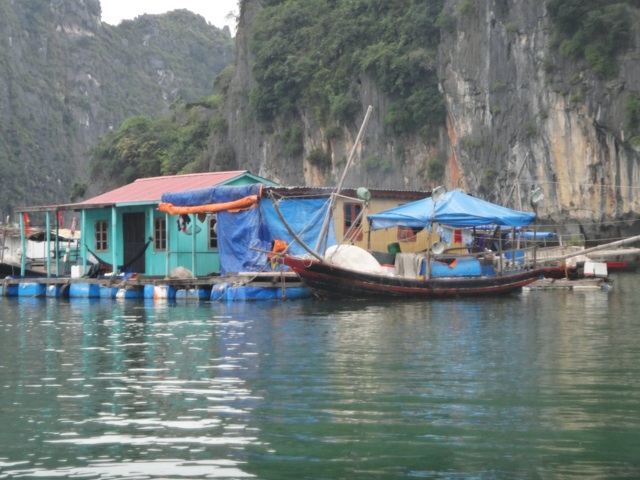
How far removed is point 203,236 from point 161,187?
281 cm

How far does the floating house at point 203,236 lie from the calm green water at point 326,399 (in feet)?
23.1

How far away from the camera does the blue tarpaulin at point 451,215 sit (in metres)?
26.2

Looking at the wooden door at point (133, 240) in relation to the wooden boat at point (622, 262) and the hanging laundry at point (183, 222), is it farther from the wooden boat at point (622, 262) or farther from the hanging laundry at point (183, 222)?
the wooden boat at point (622, 262)

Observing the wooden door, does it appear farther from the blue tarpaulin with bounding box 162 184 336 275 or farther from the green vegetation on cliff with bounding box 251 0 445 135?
the green vegetation on cliff with bounding box 251 0 445 135

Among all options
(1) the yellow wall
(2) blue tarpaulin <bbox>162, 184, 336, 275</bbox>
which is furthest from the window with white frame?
(1) the yellow wall

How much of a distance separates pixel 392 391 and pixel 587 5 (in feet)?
128

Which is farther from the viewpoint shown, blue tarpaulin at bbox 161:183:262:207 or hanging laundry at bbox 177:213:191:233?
hanging laundry at bbox 177:213:191:233

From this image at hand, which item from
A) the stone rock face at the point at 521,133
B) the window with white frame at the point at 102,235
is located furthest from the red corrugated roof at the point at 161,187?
the stone rock face at the point at 521,133

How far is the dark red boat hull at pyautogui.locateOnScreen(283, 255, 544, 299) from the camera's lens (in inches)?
974

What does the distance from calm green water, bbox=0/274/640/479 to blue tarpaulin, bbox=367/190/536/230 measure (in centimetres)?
638

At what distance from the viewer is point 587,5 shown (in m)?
46.9

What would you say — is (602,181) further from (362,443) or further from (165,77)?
(165,77)

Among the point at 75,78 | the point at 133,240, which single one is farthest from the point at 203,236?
the point at 75,78

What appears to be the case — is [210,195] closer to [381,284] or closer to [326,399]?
[381,284]
